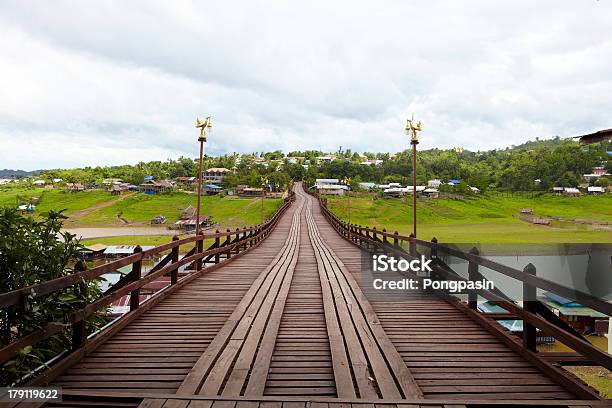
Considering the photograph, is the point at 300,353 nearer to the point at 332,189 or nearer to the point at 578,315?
the point at 578,315

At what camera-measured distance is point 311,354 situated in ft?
12.9

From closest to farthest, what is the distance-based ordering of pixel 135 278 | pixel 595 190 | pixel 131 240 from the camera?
pixel 135 278 < pixel 131 240 < pixel 595 190

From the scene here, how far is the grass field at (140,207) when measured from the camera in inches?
2447

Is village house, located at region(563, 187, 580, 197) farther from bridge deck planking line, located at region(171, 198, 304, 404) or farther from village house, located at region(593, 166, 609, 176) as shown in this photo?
bridge deck planking line, located at region(171, 198, 304, 404)

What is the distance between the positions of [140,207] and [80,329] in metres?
76.2

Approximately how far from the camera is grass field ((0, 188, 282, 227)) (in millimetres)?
62144

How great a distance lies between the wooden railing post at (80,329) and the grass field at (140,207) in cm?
5301

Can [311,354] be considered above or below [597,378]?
above

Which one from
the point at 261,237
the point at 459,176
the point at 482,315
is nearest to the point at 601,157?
the point at 459,176

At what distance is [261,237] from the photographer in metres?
19.9

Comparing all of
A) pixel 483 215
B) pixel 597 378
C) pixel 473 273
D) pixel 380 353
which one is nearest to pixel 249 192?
pixel 483 215

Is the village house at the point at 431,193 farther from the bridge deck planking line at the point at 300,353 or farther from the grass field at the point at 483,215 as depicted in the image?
the bridge deck planking line at the point at 300,353

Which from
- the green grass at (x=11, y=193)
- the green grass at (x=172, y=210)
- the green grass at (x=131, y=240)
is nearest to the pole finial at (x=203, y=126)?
the green grass at (x=11, y=193)

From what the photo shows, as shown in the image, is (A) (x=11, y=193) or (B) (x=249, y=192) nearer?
(A) (x=11, y=193)
